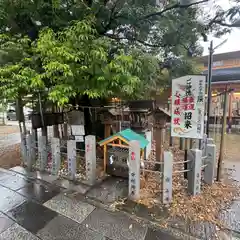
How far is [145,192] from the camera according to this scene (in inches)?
133

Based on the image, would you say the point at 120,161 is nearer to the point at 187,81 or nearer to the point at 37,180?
the point at 37,180

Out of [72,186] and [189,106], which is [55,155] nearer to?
[72,186]

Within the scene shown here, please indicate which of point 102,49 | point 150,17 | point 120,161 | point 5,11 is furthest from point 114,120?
point 5,11

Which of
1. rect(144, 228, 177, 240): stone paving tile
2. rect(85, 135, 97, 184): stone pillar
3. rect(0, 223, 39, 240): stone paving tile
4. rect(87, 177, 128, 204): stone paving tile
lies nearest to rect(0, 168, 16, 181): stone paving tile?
rect(0, 223, 39, 240): stone paving tile

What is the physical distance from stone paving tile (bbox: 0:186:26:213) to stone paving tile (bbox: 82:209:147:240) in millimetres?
1470

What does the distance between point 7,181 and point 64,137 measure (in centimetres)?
238

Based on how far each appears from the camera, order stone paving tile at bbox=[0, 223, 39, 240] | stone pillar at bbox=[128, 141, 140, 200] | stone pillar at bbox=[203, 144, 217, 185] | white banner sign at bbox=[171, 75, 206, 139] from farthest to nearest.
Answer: stone pillar at bbox=[203, 144, 217, 185] → white banner sign at bbox=[171, 75, 206, 139] → stone pillar at bbox=[128, 141, 140, 200] → stone paving tile at bbox=[0, 223, 39, 240]

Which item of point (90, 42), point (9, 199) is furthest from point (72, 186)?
point (90, 42)

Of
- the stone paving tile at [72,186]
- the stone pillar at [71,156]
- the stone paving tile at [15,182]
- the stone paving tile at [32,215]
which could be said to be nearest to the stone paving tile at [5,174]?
the stone paving tile at [15,182]

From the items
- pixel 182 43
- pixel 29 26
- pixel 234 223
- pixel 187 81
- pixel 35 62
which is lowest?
pixel 234 223

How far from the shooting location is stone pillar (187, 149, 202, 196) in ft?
9.95

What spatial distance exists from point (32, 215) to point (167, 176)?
2.40 m

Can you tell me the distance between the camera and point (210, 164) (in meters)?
3.49

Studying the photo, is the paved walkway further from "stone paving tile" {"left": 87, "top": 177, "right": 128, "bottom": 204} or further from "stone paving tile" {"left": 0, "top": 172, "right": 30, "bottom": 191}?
"stone paving tile" {"left": 87, "top": 177, "right": 128, "bottom": 204}
